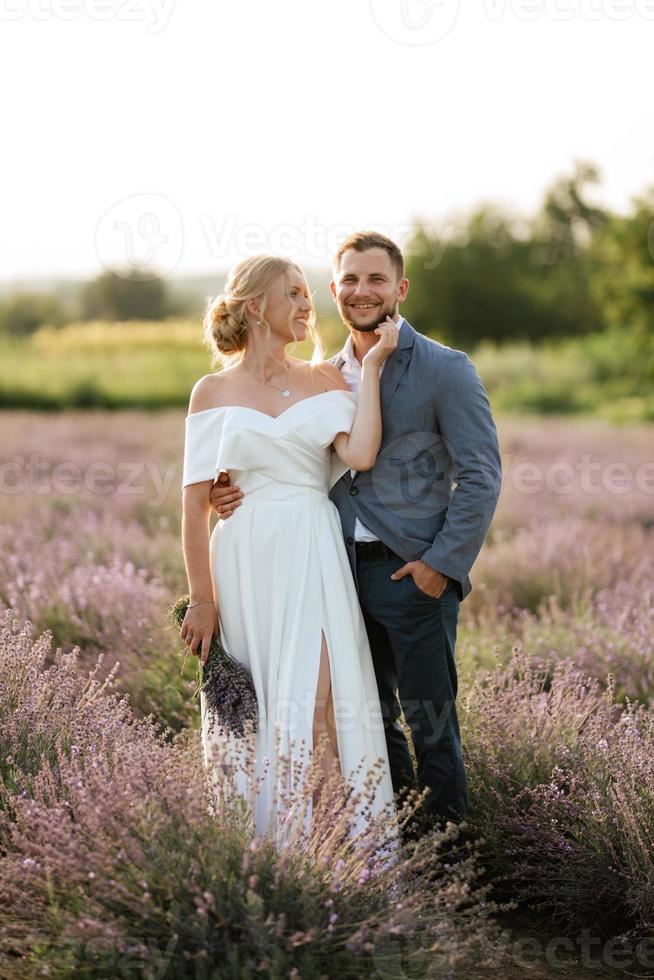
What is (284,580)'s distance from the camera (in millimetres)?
3504

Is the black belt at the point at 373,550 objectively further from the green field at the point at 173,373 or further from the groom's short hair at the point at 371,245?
the green field at the point at 173,373

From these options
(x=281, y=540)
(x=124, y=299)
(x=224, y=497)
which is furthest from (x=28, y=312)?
(x=281, y=540)

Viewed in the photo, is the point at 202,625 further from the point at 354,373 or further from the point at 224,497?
the point at 354,373

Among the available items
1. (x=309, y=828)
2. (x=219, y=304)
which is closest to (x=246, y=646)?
(x=309, y=828)

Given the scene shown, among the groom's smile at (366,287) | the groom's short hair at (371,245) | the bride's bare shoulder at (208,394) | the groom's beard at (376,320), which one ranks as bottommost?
the bride's bare shoulder at (208,394)

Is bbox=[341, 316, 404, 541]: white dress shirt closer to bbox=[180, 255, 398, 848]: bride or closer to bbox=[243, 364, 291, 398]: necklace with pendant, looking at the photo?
bbox=[180, 255, 398, 848]: bride

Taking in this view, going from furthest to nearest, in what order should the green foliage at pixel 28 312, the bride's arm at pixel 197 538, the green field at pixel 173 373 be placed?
the green foliage at pixel 28 312
the green field at pixel 173 373
the bride's arm at pixel 197 538

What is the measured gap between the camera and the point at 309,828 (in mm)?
3064

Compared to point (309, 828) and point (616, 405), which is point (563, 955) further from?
point (616, 405)

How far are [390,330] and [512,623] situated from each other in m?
2.88

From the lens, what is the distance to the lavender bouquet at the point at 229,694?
3.41 meters

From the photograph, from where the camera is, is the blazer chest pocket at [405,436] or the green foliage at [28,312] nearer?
the blazer chest pocket at [405,436]

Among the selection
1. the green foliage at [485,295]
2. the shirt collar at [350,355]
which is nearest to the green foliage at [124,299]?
the green foliage at [485,295]

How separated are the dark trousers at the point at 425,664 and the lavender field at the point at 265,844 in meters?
0.19
